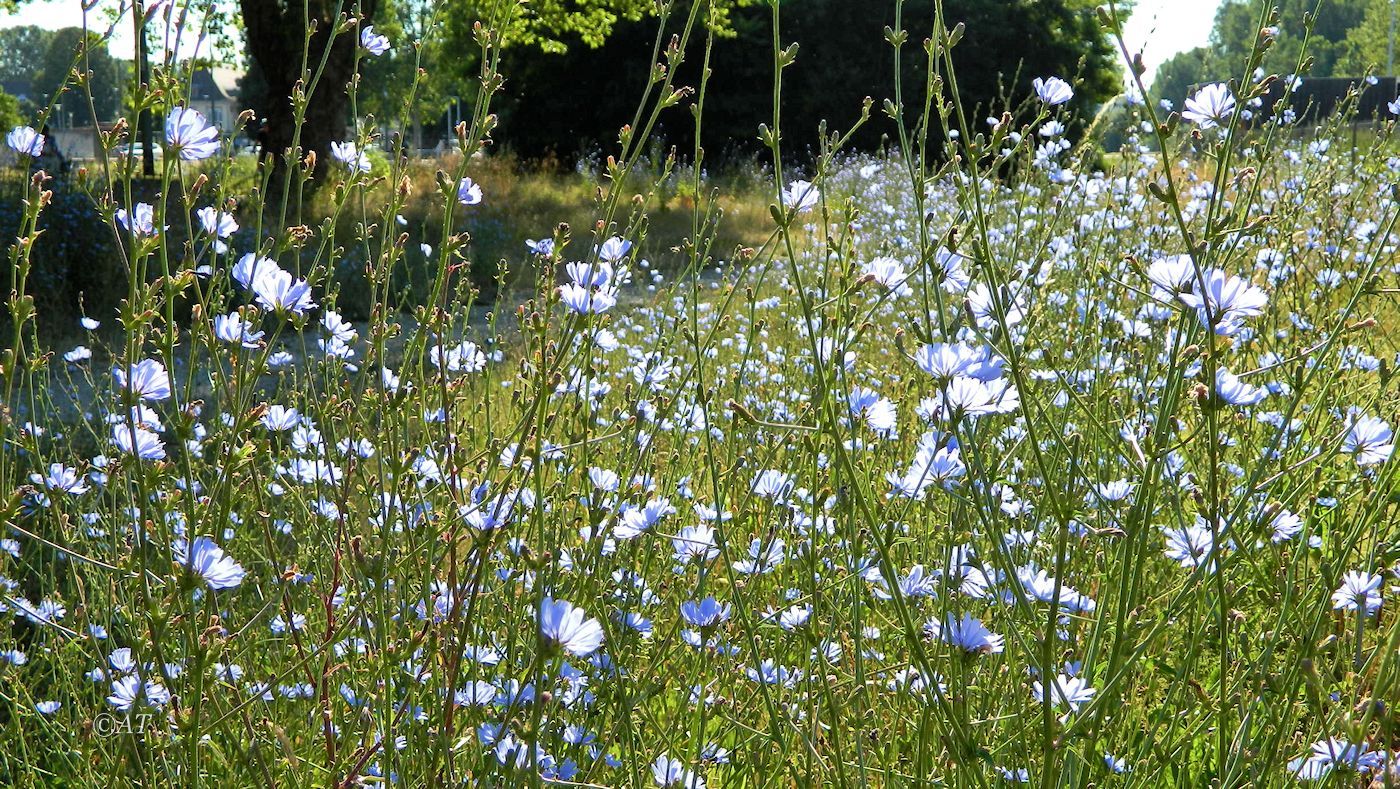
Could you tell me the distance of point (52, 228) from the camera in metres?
7.31

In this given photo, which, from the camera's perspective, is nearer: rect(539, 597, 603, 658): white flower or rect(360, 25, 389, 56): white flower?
rect(539, 597, 603, 658): white flower

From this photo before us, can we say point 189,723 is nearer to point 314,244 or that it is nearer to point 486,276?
point 486,276

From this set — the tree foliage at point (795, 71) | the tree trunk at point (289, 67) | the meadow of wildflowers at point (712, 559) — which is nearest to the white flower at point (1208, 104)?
the meadow of wildflowers at point (712, 559)

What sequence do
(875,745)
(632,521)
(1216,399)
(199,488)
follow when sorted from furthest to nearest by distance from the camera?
(199,488)
(875,745)
(632,521)
(1216,399)

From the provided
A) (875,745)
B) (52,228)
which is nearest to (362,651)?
(875,745)

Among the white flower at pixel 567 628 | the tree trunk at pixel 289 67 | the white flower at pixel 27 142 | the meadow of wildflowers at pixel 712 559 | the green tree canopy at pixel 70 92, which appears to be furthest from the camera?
the green tree canopy at pixel 70 92

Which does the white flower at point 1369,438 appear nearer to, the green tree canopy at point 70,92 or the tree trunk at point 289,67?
the tree trunk at point 289,67

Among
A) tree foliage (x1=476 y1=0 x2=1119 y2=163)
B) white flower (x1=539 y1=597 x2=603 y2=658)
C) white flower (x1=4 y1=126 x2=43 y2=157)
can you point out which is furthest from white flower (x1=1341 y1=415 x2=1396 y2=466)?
tree foliage (x1=476 y1=0 x2=1119 y2=163)

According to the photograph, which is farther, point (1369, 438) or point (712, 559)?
point (712, 559)

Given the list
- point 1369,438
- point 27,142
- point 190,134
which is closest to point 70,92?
point 27,142

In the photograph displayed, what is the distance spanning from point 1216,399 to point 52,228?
7630 mm

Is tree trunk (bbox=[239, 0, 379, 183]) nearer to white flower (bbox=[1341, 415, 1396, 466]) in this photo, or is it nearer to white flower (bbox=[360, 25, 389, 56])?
white flower (bbox=[360, 25, 389, 56])

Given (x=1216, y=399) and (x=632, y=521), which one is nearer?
(x=1216, y=399)

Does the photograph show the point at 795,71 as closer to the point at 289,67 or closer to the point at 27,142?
the point at 289,67
